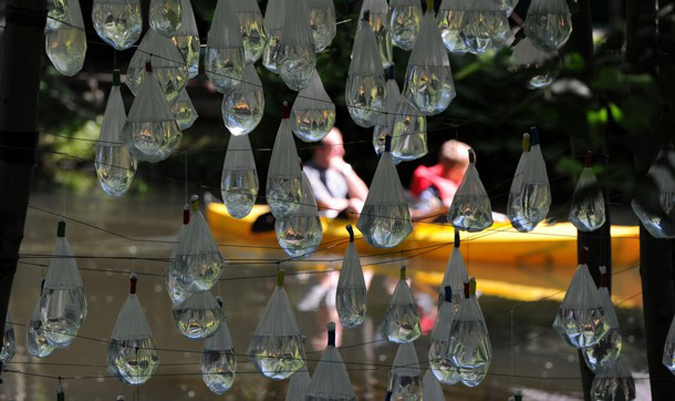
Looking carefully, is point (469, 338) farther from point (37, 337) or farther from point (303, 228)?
point (37, 337)

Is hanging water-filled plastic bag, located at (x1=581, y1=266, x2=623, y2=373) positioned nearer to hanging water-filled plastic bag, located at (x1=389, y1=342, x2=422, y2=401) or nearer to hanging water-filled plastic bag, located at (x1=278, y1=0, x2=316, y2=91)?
hanging water-filled plastic bag, located at (x1=389, y1=342, x2=422, y2=401)

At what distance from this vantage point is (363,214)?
285cm

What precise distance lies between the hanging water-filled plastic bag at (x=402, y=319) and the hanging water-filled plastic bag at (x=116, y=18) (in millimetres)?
1002

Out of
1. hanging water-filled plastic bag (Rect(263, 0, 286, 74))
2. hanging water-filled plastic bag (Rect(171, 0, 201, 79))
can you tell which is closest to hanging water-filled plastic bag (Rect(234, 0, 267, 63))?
hanging water-filled plastic bag (Rect(263, 0, 286, 74))

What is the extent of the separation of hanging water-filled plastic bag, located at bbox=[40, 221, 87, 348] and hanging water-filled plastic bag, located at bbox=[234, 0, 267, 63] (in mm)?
732

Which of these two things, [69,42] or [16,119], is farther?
[69,42]

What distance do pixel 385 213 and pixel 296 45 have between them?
492 millimetres

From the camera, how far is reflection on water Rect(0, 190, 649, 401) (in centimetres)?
563

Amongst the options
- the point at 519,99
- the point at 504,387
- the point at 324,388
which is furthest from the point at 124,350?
the point at 504,387

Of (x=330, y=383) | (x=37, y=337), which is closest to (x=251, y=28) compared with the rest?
(x=330, y=383)

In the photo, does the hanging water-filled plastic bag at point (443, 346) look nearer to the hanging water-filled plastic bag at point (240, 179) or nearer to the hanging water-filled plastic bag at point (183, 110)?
the hanging water-filled plastic bag at point (240, 179)

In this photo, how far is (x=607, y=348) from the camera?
117 inches

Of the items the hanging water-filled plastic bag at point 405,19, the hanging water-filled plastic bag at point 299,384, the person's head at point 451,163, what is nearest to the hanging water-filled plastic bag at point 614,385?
the hanging water-filled plastic bag at point 299,384

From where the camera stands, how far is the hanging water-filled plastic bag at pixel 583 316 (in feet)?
9.30
